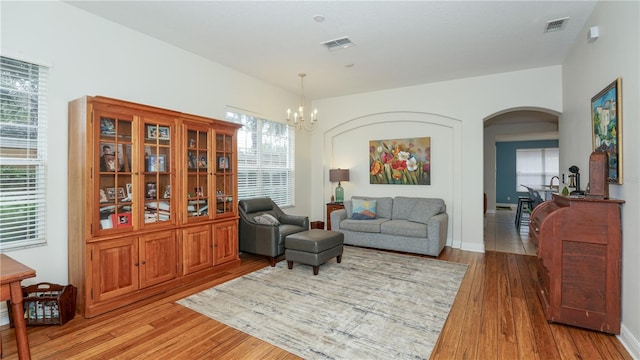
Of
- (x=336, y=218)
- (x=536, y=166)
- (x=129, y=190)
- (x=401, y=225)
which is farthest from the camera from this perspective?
(x=536, y=166)

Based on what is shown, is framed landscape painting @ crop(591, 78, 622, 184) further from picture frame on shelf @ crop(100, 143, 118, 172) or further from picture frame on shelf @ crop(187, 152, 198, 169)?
picture frame on shelf @ crop(100, 143, 118, 172)

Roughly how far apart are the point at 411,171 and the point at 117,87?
4879 mm

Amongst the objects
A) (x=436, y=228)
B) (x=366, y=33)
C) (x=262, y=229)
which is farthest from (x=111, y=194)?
(x=436, y=228)

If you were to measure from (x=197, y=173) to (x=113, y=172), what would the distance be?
3.14 feet

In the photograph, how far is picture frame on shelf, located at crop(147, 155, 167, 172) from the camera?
11.2ft

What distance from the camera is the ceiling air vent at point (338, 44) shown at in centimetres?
388

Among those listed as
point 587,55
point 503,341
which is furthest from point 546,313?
point 587,55

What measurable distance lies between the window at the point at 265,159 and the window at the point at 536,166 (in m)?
9.52

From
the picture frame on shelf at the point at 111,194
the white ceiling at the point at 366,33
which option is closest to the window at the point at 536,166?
the white ceiling at the point at 366,33

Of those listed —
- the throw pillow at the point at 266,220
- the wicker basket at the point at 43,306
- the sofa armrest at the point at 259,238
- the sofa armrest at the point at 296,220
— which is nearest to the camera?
the wicker basket at the point at 43,306

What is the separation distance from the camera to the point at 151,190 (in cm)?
344

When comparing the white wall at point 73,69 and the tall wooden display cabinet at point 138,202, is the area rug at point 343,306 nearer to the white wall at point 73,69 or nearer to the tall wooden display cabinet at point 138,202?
the tall wooden display cabinet at point 138,202

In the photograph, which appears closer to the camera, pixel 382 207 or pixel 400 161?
pixel 382 207

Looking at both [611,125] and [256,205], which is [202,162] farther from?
[611,125]
